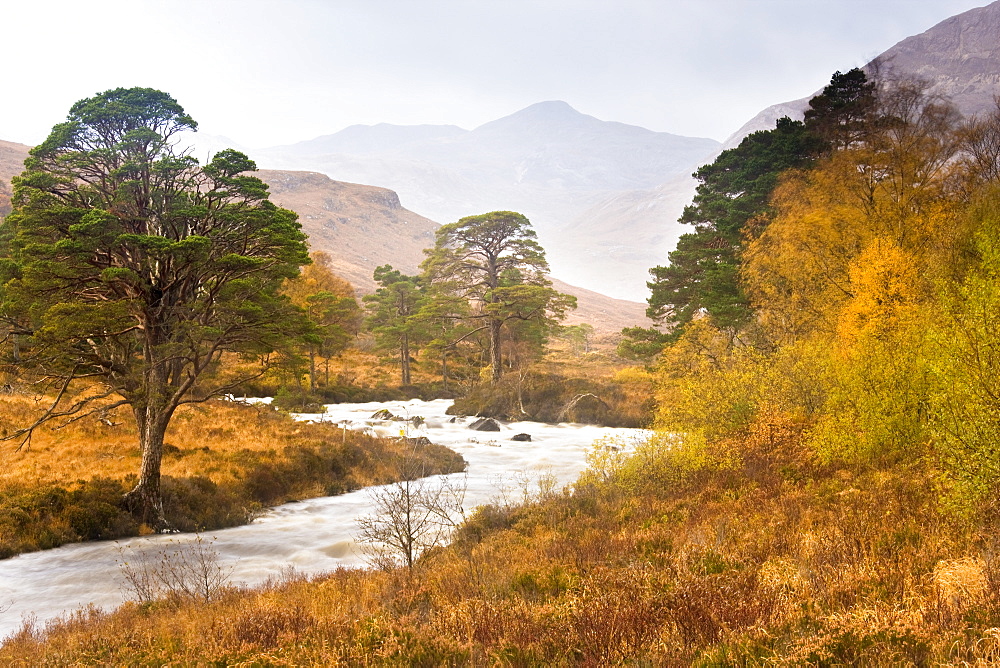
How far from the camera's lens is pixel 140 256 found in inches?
558

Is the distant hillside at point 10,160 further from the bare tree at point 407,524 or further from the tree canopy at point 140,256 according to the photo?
the bare tree at point 407,524

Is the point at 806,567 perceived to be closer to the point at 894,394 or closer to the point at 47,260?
the point at 894,394

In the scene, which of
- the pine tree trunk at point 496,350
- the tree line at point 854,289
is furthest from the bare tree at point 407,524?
the pine tree trunk at point 496,350

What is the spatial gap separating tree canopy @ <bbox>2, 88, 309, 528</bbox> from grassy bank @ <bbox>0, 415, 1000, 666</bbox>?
678cm

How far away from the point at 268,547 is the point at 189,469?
619 centimetres

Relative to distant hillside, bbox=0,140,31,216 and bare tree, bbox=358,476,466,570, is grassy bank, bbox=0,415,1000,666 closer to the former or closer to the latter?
bare tree, bbox=358,476,466,570

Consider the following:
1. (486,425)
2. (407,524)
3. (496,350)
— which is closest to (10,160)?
(496,350)

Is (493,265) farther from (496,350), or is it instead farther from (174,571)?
(174,571)

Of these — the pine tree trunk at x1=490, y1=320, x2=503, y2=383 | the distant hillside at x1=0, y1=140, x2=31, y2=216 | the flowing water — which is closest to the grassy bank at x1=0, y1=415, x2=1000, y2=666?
the flowing water

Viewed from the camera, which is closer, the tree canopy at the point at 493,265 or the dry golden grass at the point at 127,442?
the dry golden grass at the point at 127,442

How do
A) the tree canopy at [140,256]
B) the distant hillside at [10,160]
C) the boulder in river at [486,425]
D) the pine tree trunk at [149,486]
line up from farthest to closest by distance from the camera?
the distant hillside at [10,160], the boulder in river at [486,425], the pine tree trunk at [149,486], the tree canopy at [140,256]

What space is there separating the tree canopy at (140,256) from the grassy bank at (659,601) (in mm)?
6780

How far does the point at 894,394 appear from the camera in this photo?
1260 centimetres

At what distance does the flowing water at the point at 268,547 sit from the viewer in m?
11.6
